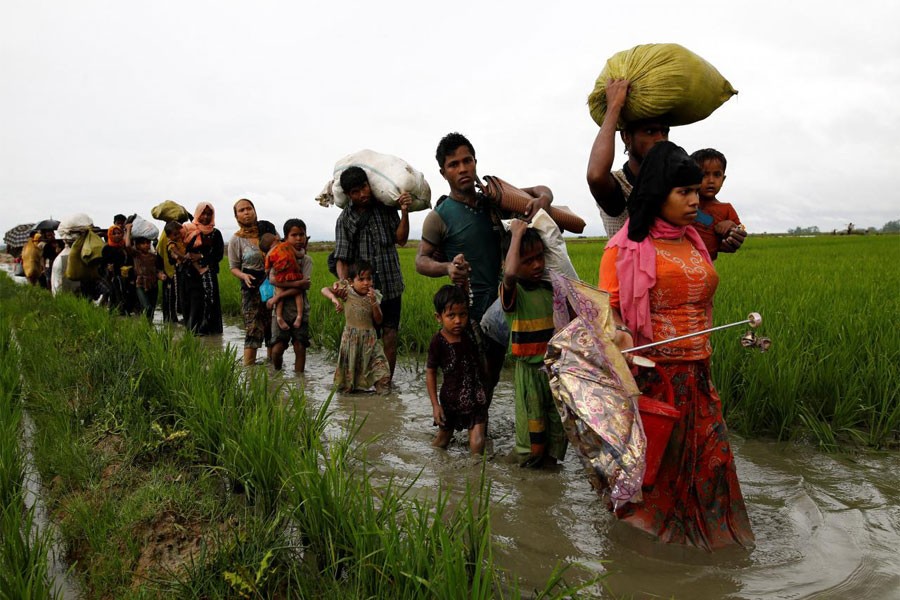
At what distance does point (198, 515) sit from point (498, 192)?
205 centimetres

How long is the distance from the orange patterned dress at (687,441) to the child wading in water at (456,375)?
1261 mm

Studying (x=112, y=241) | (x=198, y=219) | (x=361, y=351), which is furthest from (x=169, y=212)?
(x=361, y=351)

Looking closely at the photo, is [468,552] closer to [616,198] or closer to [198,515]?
[198,515]

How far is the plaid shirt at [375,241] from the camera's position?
15.8 ft

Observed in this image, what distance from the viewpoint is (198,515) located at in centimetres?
248

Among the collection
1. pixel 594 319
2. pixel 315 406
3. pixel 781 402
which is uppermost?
pixel 594 319

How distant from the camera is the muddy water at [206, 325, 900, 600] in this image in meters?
2.19

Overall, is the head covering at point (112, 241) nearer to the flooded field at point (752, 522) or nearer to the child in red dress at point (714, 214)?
the flooded field at point (752, 522)

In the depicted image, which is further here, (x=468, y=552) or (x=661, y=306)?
(x=661, y=306)

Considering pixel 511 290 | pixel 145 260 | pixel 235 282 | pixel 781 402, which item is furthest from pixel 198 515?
pixel 235 282

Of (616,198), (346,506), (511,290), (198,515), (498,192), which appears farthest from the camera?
(498,192)

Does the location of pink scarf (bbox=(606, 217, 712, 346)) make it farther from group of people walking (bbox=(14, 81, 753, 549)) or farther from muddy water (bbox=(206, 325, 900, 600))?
muddy water (bbox=(206, 325, 900, 600))

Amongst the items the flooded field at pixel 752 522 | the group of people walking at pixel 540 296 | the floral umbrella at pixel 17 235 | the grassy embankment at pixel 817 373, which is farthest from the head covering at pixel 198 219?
the floral umbrella at pixel 17 235

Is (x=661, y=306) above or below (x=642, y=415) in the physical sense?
above
